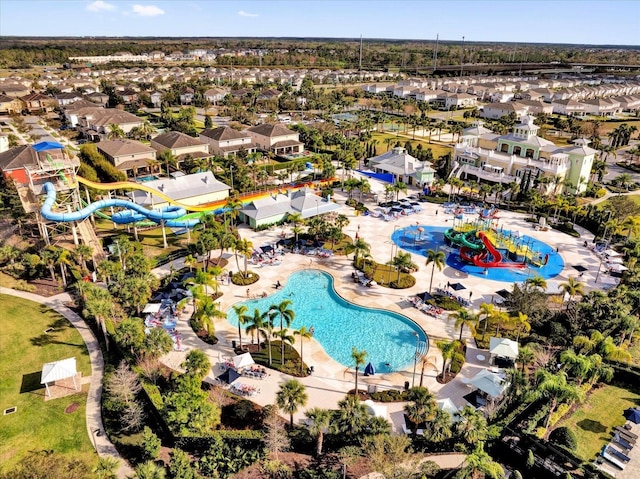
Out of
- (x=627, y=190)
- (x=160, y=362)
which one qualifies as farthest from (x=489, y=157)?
(x=160, y=362)

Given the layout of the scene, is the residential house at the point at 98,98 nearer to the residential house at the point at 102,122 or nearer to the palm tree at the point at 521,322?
the residential house at the point at 102,122

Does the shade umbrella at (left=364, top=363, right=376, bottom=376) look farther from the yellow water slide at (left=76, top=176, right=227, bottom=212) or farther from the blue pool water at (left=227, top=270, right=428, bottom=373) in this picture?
the yellow water slide at (left=76, top=176, right=227, bottom=212)

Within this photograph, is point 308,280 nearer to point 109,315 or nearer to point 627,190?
point 109,315

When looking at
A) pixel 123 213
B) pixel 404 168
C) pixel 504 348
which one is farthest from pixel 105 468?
pixel 404 168

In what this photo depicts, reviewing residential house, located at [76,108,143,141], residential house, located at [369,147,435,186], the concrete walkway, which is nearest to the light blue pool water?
residential house, located at [76,108,143,141]

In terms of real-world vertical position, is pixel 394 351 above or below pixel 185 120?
below
